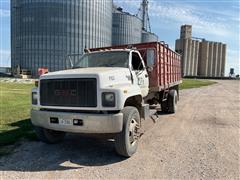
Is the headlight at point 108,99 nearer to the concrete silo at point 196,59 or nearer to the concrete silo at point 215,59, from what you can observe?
the concrete silo at point 196,59

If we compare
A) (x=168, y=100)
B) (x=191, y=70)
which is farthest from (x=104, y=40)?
(x=168, y=100)

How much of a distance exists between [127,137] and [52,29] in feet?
215

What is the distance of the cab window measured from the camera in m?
7.24

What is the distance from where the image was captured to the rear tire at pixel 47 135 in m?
6.68

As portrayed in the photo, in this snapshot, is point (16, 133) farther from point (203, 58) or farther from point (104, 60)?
point (203, 58)

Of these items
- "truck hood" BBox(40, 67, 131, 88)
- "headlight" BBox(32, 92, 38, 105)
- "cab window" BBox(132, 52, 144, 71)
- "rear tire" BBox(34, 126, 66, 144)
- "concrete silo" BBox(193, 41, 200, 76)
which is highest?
"concrete silo" BBox(193, 41, 200, 76)

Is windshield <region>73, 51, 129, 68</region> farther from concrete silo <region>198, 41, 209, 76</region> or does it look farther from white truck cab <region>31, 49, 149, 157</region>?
concrete silo <region>198, 41, 209, 76</region>

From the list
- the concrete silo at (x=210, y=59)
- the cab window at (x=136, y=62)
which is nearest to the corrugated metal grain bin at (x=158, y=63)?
the cab window at (x=136, y=62)

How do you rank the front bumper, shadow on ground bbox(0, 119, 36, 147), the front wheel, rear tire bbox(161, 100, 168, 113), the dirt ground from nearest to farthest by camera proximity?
the dirt ground → the front bumper → the front wheel → shadow on ground bbox(0, 119, 36, 147) → rear tire bbox(161, 100, 168, 113)

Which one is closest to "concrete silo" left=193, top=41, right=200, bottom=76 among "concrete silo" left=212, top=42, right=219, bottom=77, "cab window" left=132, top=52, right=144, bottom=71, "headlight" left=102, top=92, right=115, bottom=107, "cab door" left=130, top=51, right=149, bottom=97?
"concrete silo" left=212, top=42, right=219, bottom=77

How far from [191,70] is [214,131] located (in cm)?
9739

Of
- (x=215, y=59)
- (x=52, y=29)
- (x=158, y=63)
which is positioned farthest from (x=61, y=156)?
(x=215, y=59)

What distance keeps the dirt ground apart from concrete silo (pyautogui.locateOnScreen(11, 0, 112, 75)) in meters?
60.4

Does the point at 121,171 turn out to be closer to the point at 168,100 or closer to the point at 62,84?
the point at 62,84
